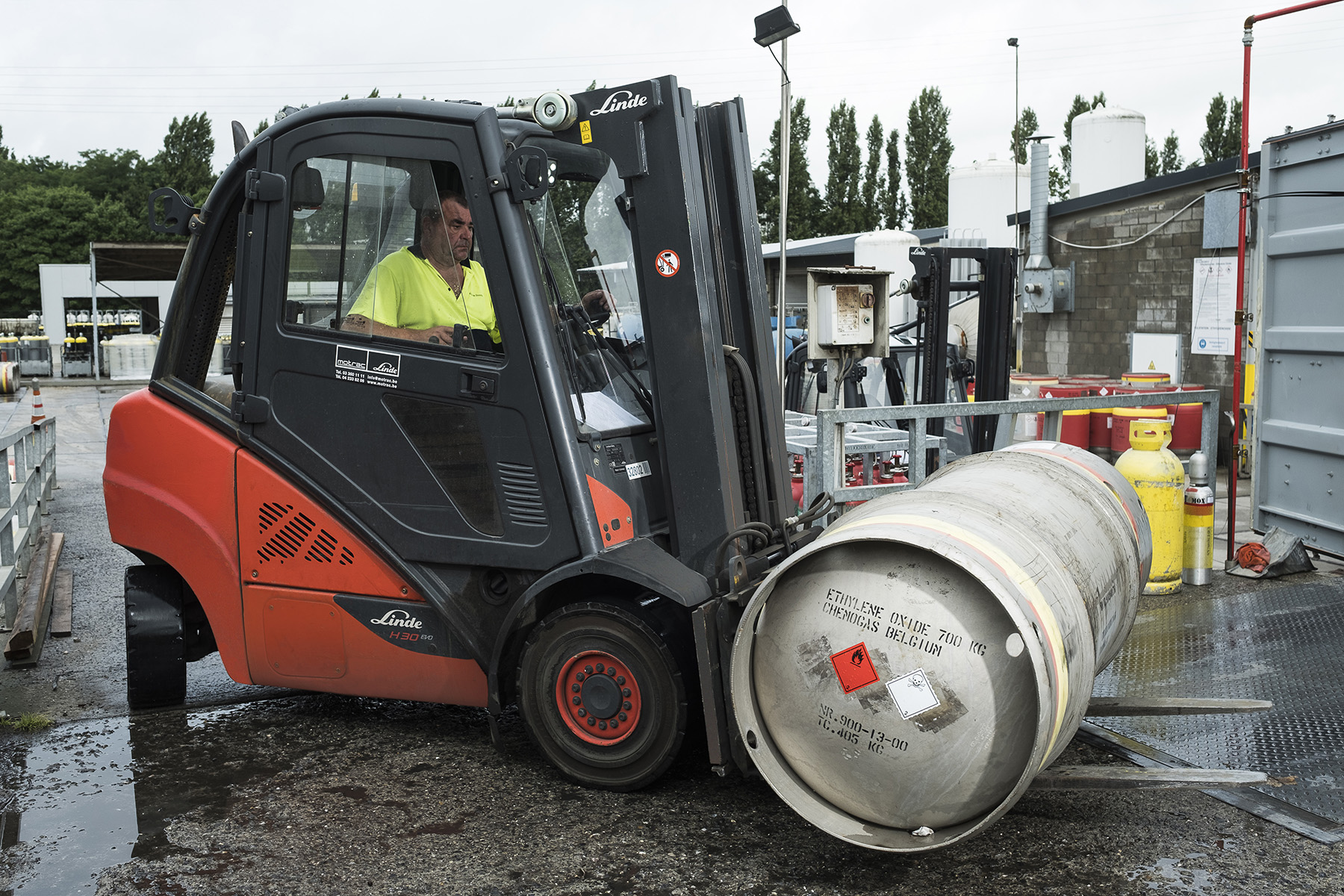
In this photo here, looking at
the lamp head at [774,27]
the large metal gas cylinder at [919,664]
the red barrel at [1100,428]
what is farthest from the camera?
the red barrel at [1100,428]

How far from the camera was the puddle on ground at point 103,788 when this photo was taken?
3.68 meters

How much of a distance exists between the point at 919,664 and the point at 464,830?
1664 mm

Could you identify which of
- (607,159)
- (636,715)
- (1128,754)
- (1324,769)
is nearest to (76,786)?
(636,715)

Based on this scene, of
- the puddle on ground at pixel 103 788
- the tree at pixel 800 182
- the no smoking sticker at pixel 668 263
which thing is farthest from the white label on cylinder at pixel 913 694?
the tree at pixel 800 182

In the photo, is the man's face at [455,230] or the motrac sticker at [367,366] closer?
the man's face at [455,230]

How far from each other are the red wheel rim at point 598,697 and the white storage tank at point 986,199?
76.2ft

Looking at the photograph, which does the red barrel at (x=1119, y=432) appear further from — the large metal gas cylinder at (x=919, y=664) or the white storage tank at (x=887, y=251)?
the white storage tank at (x=887, y=251)

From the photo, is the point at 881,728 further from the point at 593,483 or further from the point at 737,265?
the point at 737,265

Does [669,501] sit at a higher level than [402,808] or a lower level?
higher

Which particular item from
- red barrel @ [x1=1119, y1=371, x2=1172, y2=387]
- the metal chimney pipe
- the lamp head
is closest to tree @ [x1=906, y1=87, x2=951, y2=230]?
the metal chimney pipe

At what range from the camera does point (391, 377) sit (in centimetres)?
427

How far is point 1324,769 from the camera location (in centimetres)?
419

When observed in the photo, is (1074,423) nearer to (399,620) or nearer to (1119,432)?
(1119,432)

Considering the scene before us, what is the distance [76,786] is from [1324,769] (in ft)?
15.4
